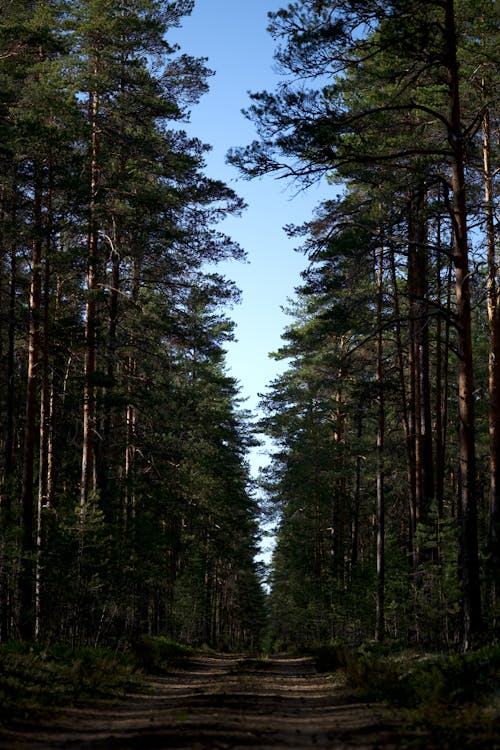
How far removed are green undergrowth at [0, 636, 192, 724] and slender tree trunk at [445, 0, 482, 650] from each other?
538 centimetres

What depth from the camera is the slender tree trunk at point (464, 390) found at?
1212cm

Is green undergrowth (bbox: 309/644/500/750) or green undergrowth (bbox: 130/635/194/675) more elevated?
green undergrowth (bbox: 309/644/500/750)

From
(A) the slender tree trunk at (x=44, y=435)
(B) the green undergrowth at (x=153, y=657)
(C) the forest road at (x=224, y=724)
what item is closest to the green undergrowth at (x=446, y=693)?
(C) the forest road at (x=224, y=724)

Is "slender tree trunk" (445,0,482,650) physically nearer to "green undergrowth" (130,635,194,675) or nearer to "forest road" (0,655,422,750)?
"forest road" (0,655,422,750)

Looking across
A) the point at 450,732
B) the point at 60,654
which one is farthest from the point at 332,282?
the point at 450,732

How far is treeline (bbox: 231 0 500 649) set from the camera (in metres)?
12.4

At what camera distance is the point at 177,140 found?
936 inches

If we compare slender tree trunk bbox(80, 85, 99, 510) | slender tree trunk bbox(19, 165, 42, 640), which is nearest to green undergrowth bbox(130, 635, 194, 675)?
slender tree trunk bbox(19, 165, 42, 640)

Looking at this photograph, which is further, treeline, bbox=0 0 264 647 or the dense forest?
treeline, bbox=0 0 264 647

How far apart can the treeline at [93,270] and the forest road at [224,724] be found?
236 inches

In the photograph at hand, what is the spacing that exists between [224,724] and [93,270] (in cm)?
1602

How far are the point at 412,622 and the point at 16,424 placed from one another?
706 inches

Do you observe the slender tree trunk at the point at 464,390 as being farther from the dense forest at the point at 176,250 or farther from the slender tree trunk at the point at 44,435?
the slender tree trunk at the point at 44,435

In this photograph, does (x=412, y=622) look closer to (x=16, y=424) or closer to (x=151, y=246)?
(x=151, y=246)
